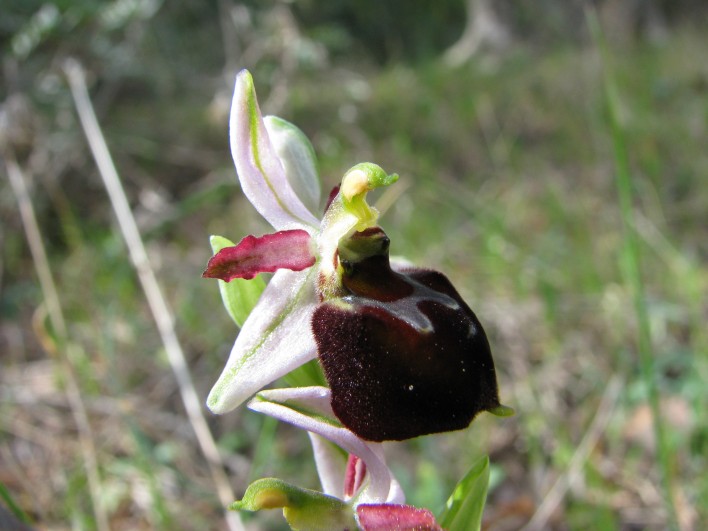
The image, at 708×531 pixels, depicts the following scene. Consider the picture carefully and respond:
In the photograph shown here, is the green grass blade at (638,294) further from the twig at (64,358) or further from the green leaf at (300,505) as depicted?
the twig at (64,358)

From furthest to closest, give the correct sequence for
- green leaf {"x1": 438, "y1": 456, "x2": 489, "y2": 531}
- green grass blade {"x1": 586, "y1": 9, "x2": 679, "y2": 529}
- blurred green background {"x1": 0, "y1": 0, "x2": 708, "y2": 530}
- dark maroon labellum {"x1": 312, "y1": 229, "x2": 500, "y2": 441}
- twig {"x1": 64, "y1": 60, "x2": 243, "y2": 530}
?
blurred green background {"x1": 0, "y1": 0, "x2": 708, "y2": 530} < twig {"x1": 64, "y1": 60, "x2": 243, "y2": 530} < green grass blade {"x1": 586, "y1": 9, "x2": 679, "y2": 529} < green leaf {"x1": 438, "y1": 456, "x2": 489, "y2": 531} < dark maroon labellum {"x1": 312, "y1": 229, "x2": 500, "y2": 441}

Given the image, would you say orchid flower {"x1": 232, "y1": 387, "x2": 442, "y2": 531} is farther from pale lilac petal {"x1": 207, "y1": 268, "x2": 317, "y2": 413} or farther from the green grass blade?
the green grass blade

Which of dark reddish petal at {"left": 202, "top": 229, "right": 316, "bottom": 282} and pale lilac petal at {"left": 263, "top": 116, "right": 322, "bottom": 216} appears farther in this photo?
pale lilac petal at {"left": 263, "top": 116, "right": 322, "bottom": 216}

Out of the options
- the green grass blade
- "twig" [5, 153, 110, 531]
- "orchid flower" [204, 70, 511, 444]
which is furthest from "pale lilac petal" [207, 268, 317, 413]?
"twig" [5, 153, 110, 531]

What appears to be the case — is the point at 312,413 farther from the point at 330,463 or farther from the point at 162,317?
the point at 162,317

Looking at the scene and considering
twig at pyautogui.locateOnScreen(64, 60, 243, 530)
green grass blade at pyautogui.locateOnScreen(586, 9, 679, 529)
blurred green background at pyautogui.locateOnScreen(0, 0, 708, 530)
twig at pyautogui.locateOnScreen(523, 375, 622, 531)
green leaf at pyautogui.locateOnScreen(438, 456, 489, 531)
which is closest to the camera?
green leaf at pyautogui.locateOnScreen(438, 456, 489, 531)

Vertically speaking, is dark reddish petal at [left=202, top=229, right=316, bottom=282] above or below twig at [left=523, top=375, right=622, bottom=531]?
above

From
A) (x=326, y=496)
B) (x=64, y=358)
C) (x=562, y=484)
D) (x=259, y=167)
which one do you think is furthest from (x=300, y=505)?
(x=562, y=484)

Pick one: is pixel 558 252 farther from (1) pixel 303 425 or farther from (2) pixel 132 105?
(2) pixel 132 105
